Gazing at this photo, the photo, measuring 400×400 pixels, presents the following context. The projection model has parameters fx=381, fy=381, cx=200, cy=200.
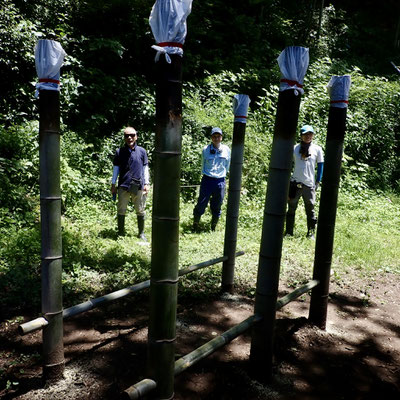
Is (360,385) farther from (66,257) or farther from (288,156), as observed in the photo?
(66,257)

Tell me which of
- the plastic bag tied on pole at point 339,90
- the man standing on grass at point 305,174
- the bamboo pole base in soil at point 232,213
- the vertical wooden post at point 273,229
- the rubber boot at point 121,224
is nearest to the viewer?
the vertical wooden post at point 273,229

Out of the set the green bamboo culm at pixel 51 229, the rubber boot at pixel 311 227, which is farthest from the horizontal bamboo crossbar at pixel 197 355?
the rubber boot at pixel 311 227

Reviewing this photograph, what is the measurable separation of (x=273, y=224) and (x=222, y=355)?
1.32 m

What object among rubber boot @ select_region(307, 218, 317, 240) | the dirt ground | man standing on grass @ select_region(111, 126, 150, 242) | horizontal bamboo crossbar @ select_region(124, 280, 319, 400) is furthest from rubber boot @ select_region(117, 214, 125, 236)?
horizontal bamboo crossbar @ select_region(124, 280, 319, 400)

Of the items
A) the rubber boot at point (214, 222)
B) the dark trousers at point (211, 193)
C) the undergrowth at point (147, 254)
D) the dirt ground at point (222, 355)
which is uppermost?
the dark trousers at point (211, 193)

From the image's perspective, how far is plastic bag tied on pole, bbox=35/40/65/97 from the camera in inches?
97.7

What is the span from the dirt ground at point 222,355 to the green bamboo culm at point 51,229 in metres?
0.27

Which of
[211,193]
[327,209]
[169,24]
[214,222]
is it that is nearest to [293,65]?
[169,24]

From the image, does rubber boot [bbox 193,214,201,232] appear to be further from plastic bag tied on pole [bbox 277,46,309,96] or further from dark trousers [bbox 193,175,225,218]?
plastic bag tied on pole [bbox 277,46,309,96]

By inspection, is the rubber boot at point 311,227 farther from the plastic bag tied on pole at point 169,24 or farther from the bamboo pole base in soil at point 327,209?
the plastic bag tied on pole at point 169,24

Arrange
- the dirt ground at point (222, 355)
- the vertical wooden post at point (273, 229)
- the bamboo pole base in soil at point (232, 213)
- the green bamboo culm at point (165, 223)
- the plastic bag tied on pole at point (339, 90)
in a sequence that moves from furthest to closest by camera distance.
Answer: the bamboo pole base in soil at point (232, 213)
the plastic bag tied on pole at point (339, 90)
the dirt ground at point (222, 355)
the vertical wooden post at point (273, 229)
the green bamboo culm at point (165, 223)

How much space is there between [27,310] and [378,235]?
6019mm

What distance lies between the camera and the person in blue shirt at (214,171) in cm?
666

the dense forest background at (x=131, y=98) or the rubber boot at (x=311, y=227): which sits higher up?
the dense forest background at (x=131, y=98)
